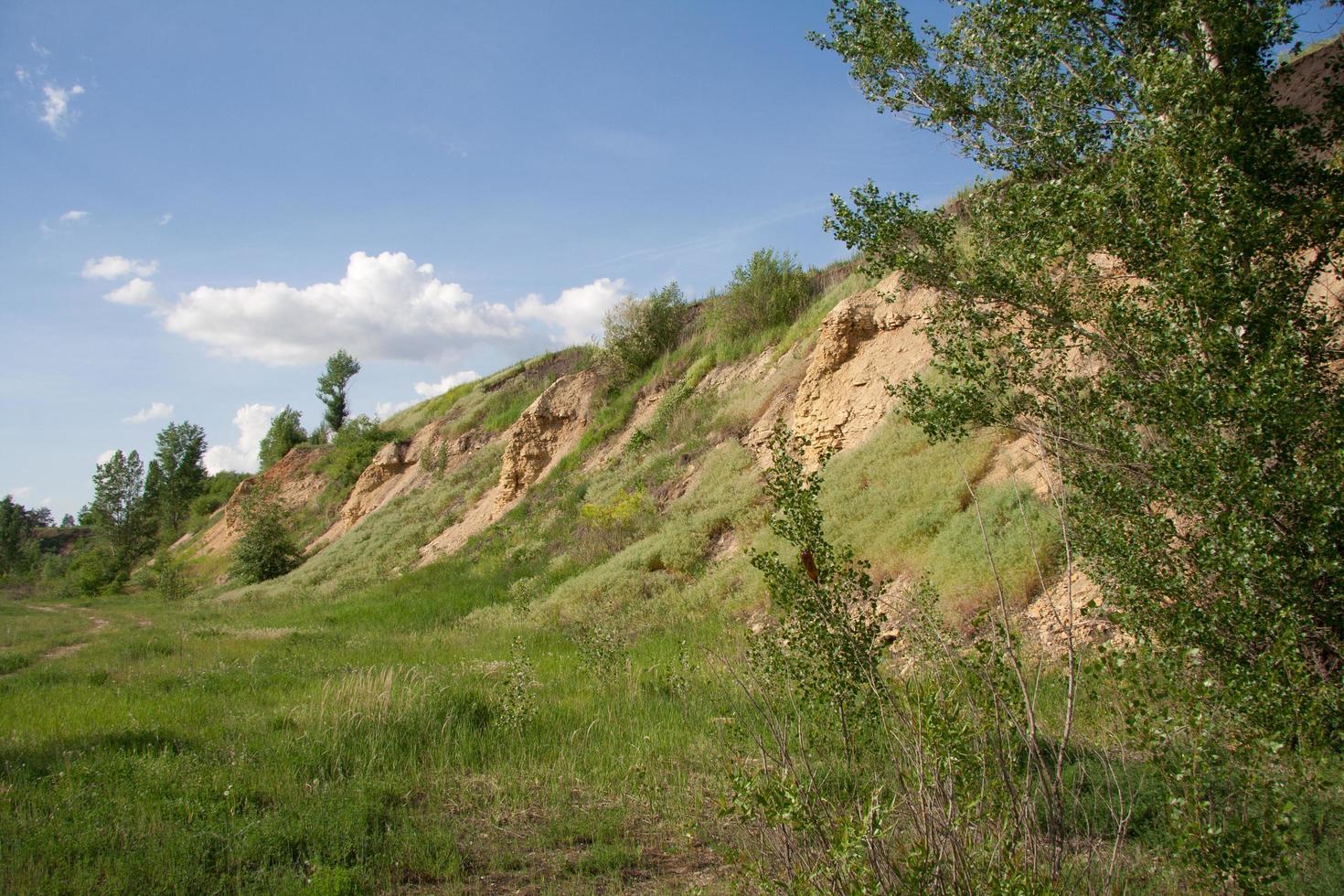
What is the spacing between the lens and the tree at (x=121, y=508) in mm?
52188

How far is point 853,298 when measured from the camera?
16.3m

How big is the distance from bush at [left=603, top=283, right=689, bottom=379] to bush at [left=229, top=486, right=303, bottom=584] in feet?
50.4

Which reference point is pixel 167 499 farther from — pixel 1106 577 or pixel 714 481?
pixel 1106 577

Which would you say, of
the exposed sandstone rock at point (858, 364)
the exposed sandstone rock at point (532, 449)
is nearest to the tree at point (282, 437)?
the exposed sandstone rock at point (532, 449)

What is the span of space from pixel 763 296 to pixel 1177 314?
19144 mm

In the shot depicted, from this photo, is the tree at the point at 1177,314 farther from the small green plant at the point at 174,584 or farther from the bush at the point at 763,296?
the small green plant at the point at 174,584

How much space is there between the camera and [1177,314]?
4898 mm

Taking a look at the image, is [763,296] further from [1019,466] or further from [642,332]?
[1019,466]

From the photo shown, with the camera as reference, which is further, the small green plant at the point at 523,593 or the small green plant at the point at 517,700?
the small green plant at the point at 523,593

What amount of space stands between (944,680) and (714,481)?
12149mm

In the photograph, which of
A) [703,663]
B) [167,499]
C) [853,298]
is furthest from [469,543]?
[167,499]

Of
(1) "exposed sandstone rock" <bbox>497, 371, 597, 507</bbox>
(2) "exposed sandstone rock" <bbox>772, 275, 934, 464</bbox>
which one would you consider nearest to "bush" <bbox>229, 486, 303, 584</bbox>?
(1) "exposed sandstone rock" <bbox>497, 371, 597, 507</bbox>

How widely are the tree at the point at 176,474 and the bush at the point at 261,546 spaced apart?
29.3 metres

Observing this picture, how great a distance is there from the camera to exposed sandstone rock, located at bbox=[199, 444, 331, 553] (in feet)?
131
